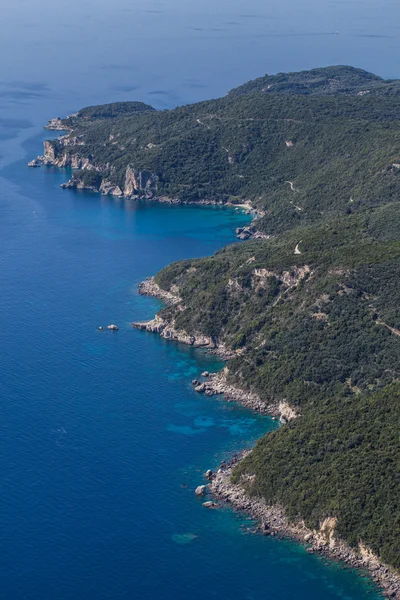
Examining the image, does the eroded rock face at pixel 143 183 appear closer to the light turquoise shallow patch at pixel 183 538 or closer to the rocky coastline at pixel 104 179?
the rocky coastline at pixel 104 179

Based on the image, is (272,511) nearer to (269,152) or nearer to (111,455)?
(111,455)

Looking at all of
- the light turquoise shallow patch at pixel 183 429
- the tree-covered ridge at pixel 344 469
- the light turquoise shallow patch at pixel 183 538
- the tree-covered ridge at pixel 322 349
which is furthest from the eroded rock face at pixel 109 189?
the light turquoise shallow patch at pixel 183 538

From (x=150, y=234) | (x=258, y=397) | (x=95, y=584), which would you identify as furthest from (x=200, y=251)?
(x=95, y=584)

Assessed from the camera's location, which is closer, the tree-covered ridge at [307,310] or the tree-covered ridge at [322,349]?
the tree-covered ridge at [322,349]

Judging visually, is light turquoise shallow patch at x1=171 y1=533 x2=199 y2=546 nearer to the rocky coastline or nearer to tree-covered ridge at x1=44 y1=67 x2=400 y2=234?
tree-covered ridge at x1=44 y1=67 x2=400 y2=234

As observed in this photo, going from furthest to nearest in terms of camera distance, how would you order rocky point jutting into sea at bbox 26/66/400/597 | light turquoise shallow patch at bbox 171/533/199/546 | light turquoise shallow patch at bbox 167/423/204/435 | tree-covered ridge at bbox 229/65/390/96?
tree-covered ridge at bbox 229/65/390/96
light turquoise shallow patch at bbox 167/423/204/435
rocky point jutting into sea at bbox 26/66/400/597
light turquoise shallow patch at bbox 171/533/199/546

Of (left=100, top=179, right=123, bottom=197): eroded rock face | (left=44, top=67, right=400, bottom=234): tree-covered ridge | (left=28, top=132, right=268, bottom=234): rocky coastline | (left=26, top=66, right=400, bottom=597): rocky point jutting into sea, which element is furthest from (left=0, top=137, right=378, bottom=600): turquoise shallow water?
(left=100, top=179, right=123, bottom=197): eroded rock face

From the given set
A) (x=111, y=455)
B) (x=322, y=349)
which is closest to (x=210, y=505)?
(x=111, y=455)
